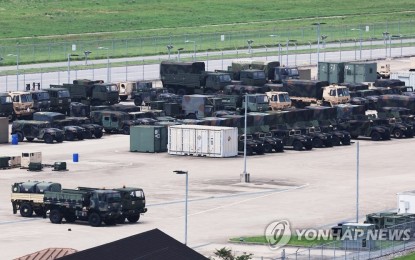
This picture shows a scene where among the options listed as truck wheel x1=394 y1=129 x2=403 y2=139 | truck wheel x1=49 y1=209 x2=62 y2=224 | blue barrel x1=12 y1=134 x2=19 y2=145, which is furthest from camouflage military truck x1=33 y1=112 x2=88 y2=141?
truck wheel x1=49 y1=209 x2=62 y2=224

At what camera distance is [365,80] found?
7121 inches

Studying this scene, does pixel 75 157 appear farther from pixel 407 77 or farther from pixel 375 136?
pixel 407 77

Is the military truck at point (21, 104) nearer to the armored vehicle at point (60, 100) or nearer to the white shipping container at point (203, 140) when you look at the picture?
the armored vehicle at point (60, 100)

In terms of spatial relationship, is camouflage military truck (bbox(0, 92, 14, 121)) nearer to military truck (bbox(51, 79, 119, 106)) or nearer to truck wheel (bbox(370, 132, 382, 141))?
military truck (bbox(51, 79, 119, 106))

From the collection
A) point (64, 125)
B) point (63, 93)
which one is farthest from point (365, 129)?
point (63, 93)

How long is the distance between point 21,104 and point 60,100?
5.51 meters

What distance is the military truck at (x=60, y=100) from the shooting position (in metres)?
155

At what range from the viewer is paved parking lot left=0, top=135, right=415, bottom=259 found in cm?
9288

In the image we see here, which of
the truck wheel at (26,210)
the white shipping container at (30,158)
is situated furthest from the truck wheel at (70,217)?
the white shipping container at (30,158)

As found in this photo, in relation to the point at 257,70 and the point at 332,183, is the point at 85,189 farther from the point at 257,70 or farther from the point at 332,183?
the point at 257,70

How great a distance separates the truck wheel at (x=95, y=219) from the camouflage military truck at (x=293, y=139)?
4176 centimetres

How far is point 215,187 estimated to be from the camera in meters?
112

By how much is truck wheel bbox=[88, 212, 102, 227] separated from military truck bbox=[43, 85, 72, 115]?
60.1 meters

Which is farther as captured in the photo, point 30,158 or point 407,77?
point 407,77
